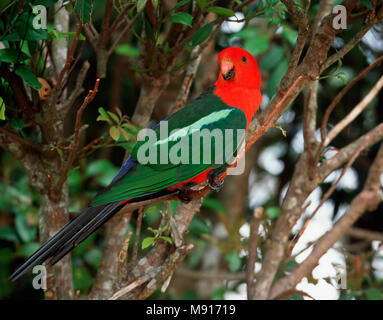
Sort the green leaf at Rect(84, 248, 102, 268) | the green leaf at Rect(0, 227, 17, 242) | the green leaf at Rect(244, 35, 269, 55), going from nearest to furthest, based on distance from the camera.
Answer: the green leaf at Rect(244, 35, 269, 55), the green leaf at Rect(0, 227, 17, 242), the green leaf at Rect(84, 248, 102, 268)

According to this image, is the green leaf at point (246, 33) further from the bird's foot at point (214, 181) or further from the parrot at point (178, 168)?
the bird's foot at point (214, 181)

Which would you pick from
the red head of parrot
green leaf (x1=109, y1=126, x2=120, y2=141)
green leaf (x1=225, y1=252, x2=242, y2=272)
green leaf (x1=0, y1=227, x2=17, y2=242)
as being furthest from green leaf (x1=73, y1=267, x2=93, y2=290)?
the red head of parrot

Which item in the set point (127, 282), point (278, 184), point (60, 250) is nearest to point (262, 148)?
point (278, 184)

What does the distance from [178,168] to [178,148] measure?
0.30 ft

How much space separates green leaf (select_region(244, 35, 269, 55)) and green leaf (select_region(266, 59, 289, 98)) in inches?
5.4

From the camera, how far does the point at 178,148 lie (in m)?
2.31

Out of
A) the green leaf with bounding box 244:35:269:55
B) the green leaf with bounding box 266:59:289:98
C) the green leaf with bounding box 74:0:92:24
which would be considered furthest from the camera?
the green leaf with bounding box 244:35:269:55

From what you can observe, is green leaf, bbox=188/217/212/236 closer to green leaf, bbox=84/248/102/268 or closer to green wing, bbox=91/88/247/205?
green leaf, bbox=84/248/102/268

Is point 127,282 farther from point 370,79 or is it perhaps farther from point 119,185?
point 370,79

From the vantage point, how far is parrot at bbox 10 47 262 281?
2.00 meters

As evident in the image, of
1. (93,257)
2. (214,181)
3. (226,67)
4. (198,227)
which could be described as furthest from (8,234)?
(226,67)

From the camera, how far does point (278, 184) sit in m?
4.39

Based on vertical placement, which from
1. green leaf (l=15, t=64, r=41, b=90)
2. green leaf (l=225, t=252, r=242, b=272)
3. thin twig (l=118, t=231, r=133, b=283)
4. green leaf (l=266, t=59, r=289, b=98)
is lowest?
thin twig (l=118, t=231, r=133, b=283)

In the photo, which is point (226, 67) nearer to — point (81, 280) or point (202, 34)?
point (202, 34)
